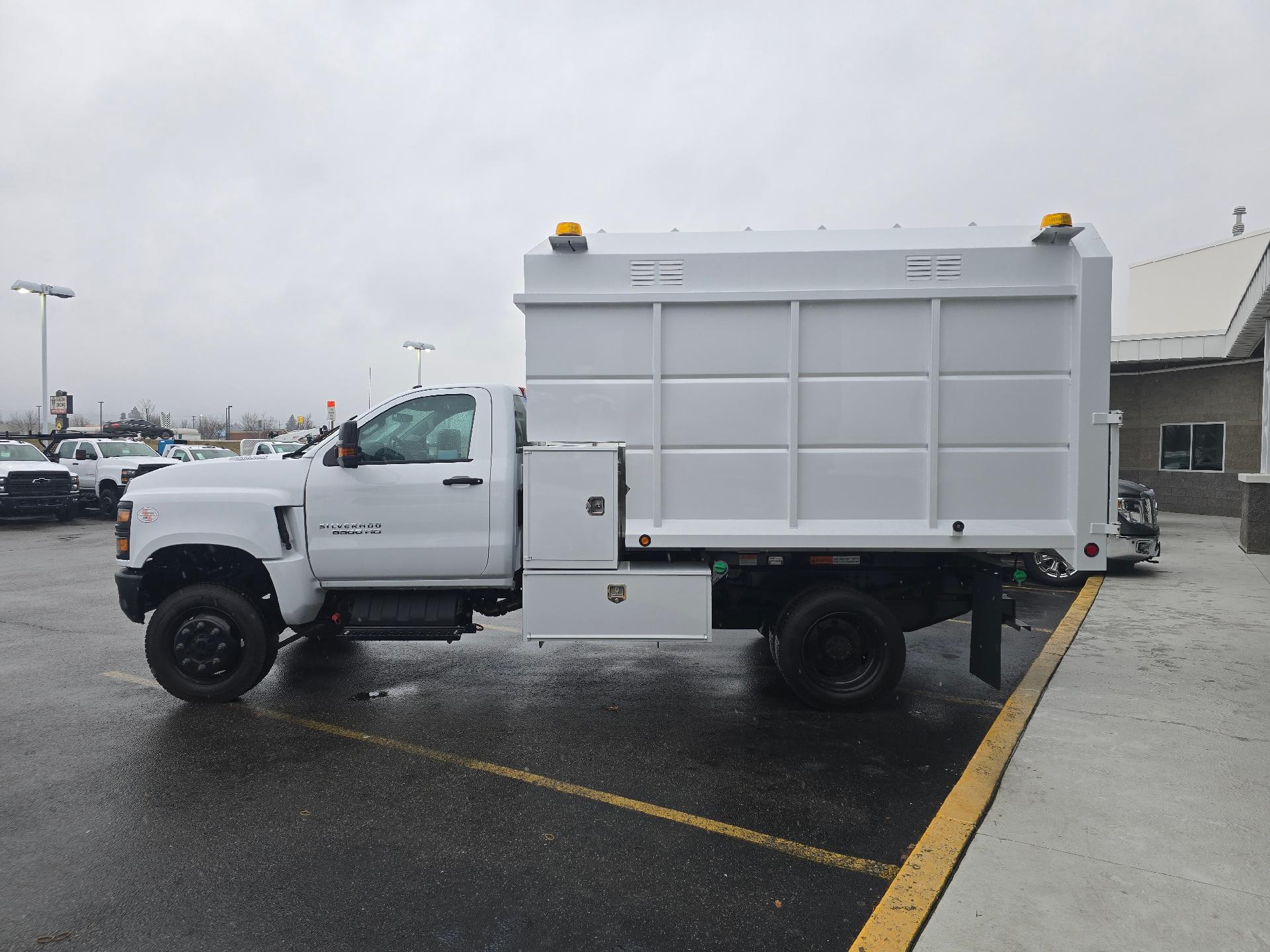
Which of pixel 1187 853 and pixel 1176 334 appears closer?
pixel 1187 853

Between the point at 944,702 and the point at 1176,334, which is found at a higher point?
the point at 1176,334

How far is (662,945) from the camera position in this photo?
295 centimetres

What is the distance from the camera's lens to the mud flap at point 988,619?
538cm

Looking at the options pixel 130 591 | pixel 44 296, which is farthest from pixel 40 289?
pixel 130 591

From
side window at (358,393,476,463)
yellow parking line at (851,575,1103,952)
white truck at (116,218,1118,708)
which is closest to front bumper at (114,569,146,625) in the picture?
white truck at (116,218,1118,708)

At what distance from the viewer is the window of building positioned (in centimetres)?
1842

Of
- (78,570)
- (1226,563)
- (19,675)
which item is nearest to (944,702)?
(19,675)

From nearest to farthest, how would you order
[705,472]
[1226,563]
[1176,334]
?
[705,472]
[1226,563]
[1176,334]

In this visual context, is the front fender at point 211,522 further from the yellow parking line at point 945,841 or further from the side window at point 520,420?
the yellow parking line at point 945,841

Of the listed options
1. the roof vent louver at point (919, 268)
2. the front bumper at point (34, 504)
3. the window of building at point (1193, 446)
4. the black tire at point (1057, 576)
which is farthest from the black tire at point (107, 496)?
the window of building at point (1193, 446)

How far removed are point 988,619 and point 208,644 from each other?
5593 millimetres

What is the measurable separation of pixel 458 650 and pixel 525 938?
4.49 m

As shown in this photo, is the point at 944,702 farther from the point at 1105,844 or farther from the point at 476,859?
the point at 476,859

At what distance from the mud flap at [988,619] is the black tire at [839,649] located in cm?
63
